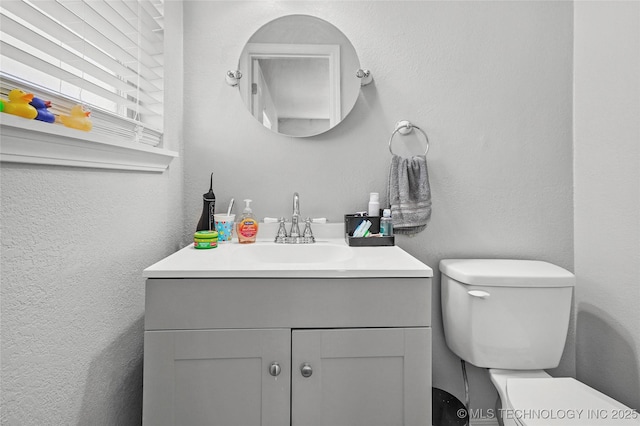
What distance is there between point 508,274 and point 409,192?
0.47 metres

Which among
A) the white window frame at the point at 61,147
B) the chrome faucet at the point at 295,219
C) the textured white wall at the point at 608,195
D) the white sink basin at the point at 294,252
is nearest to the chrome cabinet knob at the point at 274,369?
the white sink basin at the point at 294,252

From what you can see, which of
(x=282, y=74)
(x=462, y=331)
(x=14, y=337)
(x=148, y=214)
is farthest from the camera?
(x=282, y=74)

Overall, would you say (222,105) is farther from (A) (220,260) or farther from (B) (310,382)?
(B) (310,382)

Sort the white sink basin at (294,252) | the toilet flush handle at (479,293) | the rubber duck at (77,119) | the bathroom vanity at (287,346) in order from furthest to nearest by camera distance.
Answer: the white sink basin at (294,252) → the toilet flush handle at (479,293) → the bathroom vanity at (287,346) → the rubber duck at (77,119)

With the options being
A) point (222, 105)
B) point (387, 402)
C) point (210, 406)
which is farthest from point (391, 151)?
point (210, 406)

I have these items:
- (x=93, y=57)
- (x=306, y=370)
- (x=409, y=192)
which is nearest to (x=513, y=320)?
(x=409, y=192)

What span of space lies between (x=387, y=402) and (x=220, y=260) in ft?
1.98

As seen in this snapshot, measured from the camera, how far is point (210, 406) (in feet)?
2.88

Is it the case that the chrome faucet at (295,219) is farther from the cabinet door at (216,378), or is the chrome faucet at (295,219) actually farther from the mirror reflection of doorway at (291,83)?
the cabinet door at (216,378)

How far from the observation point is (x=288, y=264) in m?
1.09

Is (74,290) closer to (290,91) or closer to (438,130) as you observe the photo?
(290,91)

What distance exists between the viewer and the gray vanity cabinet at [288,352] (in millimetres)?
875

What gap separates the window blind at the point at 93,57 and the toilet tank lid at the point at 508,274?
1.20 metres

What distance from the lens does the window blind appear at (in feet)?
2.28
